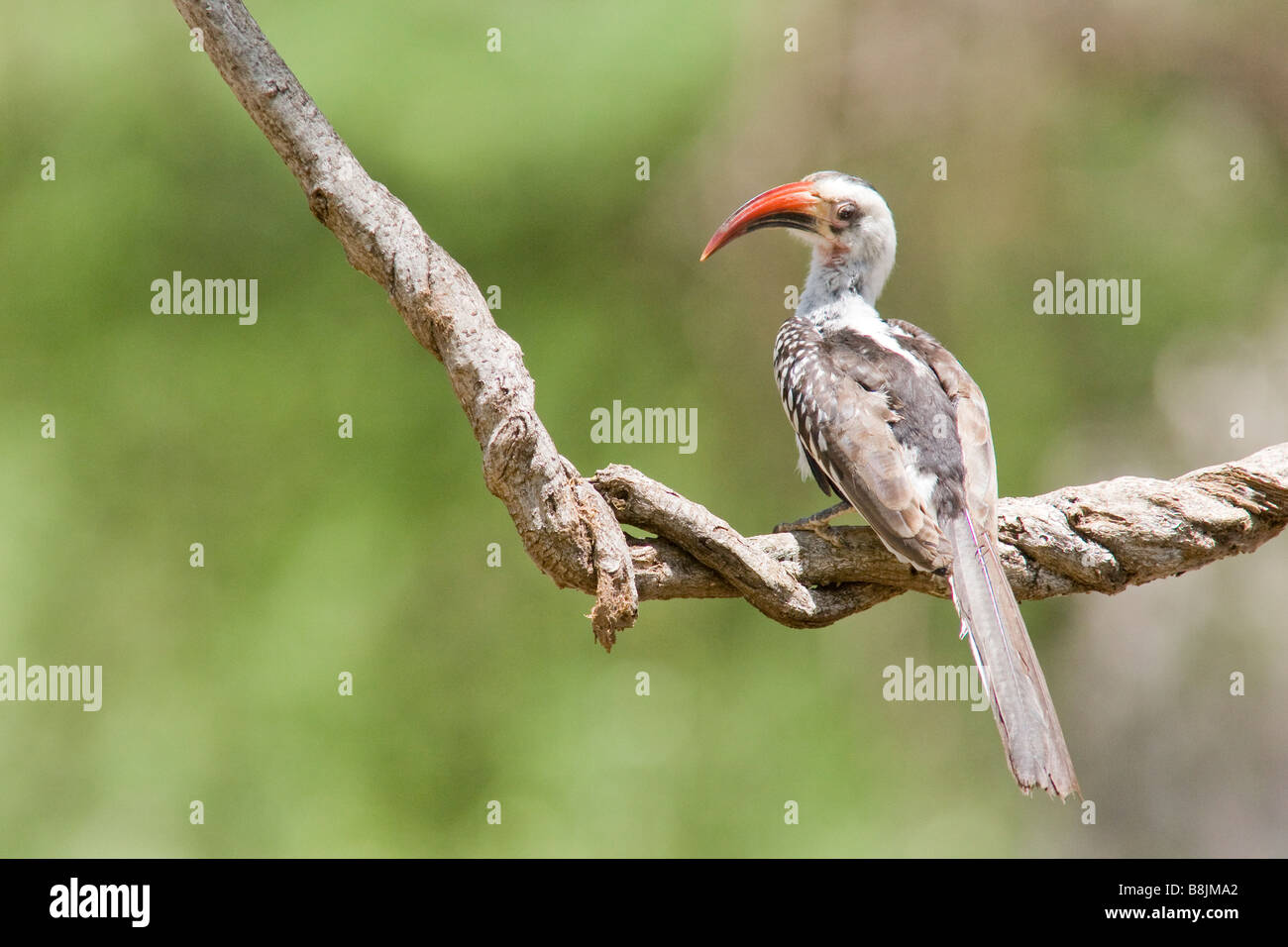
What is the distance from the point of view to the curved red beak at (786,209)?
9.14 ft

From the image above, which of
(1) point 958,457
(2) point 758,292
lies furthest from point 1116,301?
(1) point 958,457

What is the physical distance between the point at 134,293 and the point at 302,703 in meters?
1.64

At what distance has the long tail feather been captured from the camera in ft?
5.54

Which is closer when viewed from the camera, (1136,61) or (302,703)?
(302,703)

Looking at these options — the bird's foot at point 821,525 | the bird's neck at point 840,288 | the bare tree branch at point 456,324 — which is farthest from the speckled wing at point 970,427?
the bare tree branch at point 456,324

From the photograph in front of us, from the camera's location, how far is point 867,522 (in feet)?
6.86

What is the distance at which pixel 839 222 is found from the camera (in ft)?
9.34

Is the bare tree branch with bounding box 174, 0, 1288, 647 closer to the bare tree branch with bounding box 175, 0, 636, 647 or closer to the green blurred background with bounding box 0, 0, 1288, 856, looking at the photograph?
the bare tree branch with bounding box 175, 0, 636, 647

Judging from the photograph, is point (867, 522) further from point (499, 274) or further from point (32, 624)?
point (32, 624)

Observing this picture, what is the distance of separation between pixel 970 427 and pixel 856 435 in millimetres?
276

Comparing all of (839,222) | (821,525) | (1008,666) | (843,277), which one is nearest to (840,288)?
(843,277)

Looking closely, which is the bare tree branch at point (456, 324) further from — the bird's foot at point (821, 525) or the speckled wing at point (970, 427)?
the speckled wing at point (970, 427)

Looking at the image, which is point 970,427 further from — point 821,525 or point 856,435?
point 821,525

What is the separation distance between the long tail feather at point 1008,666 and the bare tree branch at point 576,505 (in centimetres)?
8
